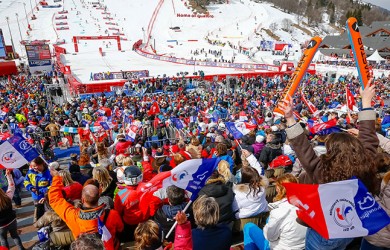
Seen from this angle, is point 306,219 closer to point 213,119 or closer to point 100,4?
point 213,119

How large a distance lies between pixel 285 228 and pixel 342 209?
40.1 inches

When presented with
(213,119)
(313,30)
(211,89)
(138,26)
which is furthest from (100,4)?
(213,119)

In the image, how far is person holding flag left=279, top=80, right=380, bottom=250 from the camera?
2.30 metres

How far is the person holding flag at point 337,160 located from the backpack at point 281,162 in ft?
12.7

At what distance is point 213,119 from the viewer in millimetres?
15992

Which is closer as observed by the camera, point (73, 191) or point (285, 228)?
point (285, 228)

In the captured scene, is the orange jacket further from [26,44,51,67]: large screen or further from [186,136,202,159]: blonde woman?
[26,44,51,67]: large screen

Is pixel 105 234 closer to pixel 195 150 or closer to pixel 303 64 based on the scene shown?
pixel 303 64

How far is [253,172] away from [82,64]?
162ft

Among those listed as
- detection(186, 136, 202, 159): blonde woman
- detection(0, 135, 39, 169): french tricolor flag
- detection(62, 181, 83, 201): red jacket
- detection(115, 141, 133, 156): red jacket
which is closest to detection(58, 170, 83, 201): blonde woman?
detection(62, 181, 83, 201): red jacket

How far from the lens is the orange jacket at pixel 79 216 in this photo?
3514 mm

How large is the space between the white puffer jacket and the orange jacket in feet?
6.18

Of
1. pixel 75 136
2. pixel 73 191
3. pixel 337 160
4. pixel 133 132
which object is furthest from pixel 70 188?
pixel 75 136

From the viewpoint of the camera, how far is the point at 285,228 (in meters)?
3.10
